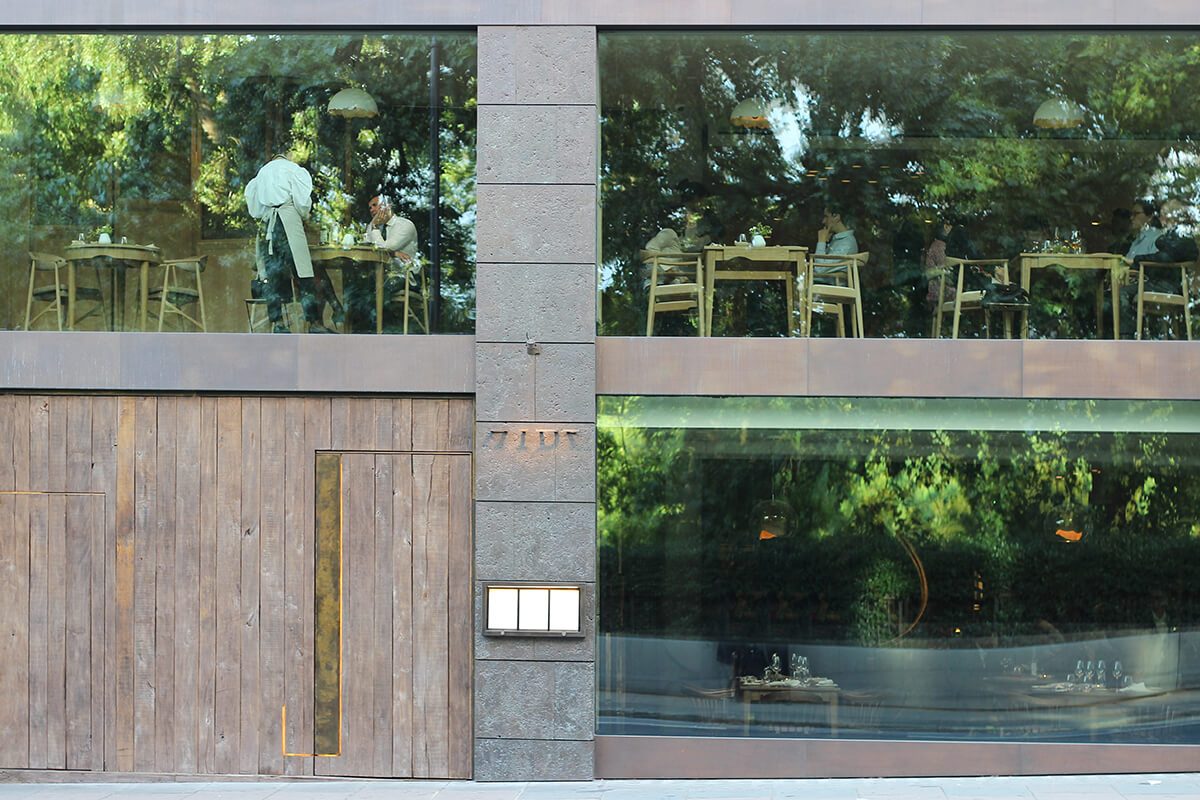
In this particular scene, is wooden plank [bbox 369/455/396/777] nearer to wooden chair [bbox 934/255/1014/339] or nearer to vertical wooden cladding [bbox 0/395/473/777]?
vertical wooden cladding [bbox 0/395/473/777]

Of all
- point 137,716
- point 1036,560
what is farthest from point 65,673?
point 1036,560

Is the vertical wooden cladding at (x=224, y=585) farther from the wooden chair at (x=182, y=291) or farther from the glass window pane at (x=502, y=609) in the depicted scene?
the wooden chair at (x=182, y=291)

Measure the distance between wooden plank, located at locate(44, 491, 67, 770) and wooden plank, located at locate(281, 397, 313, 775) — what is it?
1.69 m

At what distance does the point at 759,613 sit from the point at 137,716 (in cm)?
474

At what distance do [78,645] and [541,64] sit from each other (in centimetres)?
560

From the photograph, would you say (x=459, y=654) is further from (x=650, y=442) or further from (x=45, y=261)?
(x=45, y=261)

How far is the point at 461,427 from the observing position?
8773mm

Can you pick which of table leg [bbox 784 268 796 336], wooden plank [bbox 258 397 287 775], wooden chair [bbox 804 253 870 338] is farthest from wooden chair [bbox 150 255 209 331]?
wooden chair [bbox 804 253 870 338]

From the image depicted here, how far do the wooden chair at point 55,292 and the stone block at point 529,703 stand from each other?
4.13 m

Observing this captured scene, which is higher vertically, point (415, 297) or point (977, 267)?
point (977, 267)

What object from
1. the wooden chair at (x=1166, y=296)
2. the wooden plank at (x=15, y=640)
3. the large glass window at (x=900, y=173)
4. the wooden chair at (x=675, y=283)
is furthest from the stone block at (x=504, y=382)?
the wooden chair at (x=1166, y=296)

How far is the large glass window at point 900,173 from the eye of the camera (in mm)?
8945

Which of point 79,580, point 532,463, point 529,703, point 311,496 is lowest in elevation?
point 529,703

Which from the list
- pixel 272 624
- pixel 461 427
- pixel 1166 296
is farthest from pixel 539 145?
pixel 1166 296
